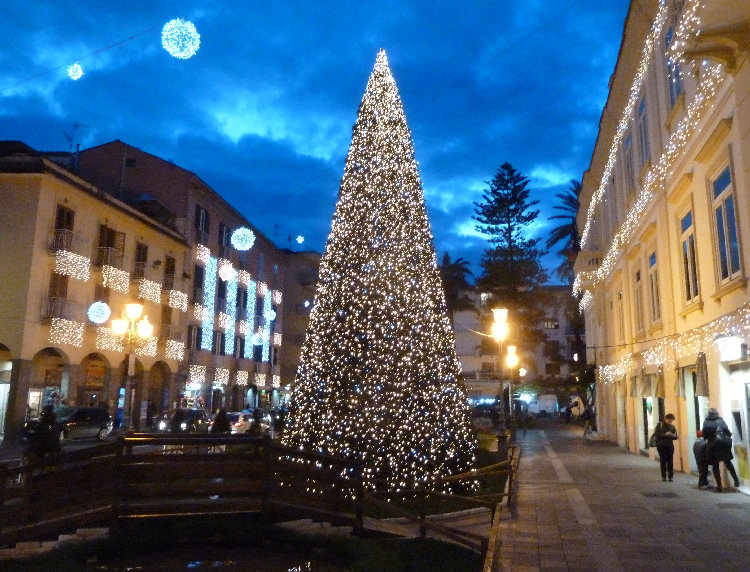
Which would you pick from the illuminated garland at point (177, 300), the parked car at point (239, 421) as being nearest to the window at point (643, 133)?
the parked car at point (239, 421)

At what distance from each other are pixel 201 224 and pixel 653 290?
30.3m

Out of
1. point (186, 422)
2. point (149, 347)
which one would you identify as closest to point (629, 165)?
point (186, 422)

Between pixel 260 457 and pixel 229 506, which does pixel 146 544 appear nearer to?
pixel 229 506

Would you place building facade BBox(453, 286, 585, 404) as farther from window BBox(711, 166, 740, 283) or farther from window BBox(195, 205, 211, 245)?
window BBox(711, 166, 740, 283)

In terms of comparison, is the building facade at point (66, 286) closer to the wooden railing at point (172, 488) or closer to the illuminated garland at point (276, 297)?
the wooden railing at point (172, 488)

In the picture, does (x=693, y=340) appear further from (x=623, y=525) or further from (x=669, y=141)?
(x=623, y=525)

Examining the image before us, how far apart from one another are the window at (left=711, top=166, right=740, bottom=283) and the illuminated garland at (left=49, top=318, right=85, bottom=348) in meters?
25.2

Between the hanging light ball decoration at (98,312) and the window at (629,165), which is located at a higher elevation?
the window at (629,165)

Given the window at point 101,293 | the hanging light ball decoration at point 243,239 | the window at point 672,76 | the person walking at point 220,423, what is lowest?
the person walking at point 220,423

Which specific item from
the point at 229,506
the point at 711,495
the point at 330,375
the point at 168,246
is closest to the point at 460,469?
the point at 330,375

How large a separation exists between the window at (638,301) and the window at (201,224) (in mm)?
27943

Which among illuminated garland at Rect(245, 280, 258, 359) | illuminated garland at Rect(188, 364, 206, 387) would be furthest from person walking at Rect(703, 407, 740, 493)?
illuminated garland at Rect(245, 280, 258, 359)

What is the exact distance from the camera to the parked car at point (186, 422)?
2797 centimetres

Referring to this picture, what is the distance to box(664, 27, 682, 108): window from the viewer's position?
15.3 meters
